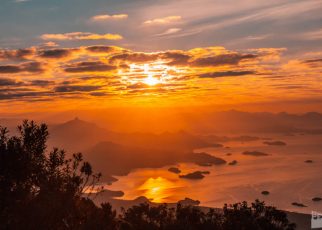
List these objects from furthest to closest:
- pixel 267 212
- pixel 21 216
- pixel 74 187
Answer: pixel 267 212 → pixel 74 187 → pixel 21 216

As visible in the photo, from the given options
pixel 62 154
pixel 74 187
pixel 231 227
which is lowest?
pixel 231 227

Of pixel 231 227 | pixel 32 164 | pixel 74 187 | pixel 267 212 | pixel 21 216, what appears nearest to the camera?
pixel 21 216

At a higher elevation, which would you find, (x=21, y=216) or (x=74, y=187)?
(x=74, y=187)

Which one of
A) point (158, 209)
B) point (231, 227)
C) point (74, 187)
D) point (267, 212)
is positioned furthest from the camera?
point (158, 209)

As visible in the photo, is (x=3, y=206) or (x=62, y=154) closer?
(x=3, y=206)

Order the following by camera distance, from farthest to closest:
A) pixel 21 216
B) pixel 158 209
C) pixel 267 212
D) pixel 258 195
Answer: pixel 258 195, pixel 158 209, pixel 267 212, pixel 21 216

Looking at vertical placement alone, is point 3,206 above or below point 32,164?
below

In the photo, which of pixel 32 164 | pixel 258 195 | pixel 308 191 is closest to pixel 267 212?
pixel 32 164

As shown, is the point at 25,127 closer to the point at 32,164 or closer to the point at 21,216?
the point at 32,164

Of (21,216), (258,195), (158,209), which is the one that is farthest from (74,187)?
(258,195)
